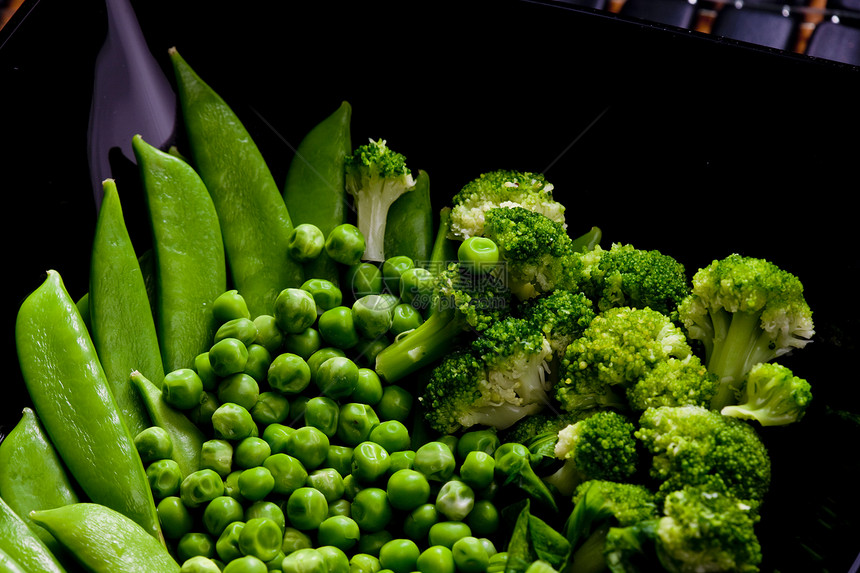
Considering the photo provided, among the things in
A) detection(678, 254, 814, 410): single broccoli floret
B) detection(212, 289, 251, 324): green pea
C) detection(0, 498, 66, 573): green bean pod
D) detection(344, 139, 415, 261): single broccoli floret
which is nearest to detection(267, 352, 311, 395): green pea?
detection(212, 289, 251, 324): green pea

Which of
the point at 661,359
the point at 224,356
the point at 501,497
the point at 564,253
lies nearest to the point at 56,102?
the point at 224,356

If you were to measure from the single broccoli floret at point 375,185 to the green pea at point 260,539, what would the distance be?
3.74ft

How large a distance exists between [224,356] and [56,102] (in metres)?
1.26

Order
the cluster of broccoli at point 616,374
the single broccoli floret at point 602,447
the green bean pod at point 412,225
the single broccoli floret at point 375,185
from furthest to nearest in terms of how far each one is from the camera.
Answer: the green bean pod at point 412,225
the single broccoli floret at point 375,185
the single broccoli floret at point 602,447
the cluster of broccoli at point 616,374

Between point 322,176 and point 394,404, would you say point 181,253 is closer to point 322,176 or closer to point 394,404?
point 322,176

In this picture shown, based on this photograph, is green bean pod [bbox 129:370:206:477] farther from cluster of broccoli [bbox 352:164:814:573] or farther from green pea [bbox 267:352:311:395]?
cluster of broccoli [bbox 352:164:814:573]

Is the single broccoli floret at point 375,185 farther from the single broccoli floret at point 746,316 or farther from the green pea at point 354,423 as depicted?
the single broccoli floret at point 746,316

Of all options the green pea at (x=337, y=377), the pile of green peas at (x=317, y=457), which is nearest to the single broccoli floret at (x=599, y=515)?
the pile of green peas at (x=317, y=457)

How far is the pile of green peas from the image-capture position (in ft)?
7.30

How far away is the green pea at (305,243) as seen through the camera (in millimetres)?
2717

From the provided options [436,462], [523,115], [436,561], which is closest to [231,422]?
[436,462]

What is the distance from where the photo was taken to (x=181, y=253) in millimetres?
2670

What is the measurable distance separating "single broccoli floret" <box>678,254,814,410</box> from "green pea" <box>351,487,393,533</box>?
3.65 feet

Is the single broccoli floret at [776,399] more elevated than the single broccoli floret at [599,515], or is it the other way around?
the single broccoli floret at [776,399]
